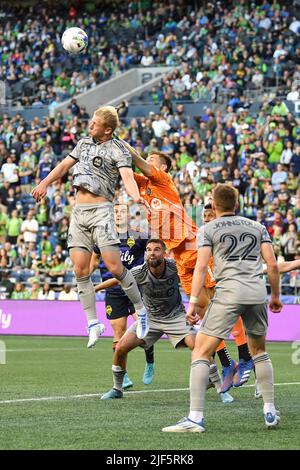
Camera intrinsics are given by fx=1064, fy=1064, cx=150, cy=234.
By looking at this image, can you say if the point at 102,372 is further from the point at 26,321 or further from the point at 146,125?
the point at 146,125

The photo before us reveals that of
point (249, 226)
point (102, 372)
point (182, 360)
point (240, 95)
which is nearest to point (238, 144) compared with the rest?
point (240, 95)

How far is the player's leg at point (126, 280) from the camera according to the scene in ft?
35.2

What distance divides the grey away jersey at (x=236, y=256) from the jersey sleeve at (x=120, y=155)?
6.26 ft

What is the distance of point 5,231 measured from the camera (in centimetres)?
2939

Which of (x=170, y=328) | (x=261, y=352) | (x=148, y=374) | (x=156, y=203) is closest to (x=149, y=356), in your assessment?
(x=148, y=374)

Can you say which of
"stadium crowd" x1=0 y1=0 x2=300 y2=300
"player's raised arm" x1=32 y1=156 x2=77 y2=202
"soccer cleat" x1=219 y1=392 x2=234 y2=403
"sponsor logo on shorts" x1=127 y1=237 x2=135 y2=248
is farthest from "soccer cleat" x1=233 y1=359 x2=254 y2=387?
"stadium crowd" x1=0 y1=0 x2=300 y2=300

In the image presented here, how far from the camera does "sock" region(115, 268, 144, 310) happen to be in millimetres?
10953

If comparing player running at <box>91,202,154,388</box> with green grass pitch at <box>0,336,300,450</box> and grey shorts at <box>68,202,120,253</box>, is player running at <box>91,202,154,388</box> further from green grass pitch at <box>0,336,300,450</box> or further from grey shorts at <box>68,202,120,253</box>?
grey shorts at <box>68,202,120,253</box>

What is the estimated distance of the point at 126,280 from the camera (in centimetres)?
1097

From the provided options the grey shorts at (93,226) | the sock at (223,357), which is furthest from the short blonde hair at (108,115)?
the sock at (223,357)

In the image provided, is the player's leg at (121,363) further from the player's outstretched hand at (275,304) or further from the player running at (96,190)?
the player's outstretched hand at (275,304)

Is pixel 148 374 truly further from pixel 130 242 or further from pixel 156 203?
pixel 156 203
